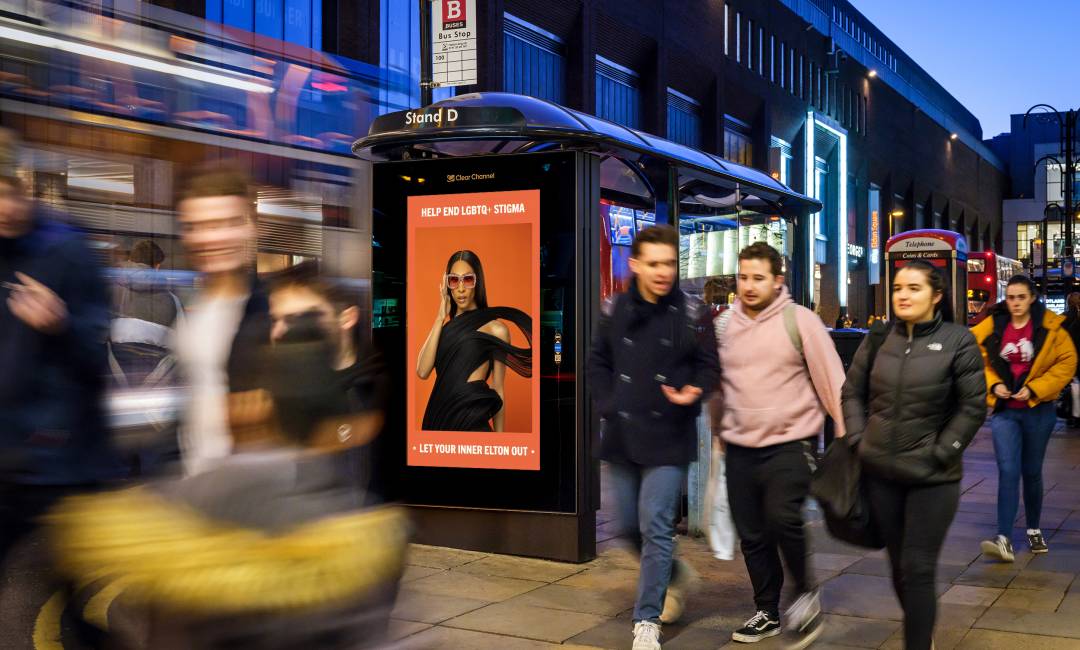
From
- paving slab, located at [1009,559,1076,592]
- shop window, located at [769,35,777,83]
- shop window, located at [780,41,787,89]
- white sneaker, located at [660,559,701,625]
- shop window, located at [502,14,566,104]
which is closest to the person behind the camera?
white sneaker, located at [660,559,701,625]

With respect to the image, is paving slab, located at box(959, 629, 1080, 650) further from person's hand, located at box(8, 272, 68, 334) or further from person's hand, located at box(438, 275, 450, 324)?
person's hand, located at box(8, 272, 68, 334)

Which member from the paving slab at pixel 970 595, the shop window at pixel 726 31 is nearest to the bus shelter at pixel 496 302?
the paving slab at pixel 970 595

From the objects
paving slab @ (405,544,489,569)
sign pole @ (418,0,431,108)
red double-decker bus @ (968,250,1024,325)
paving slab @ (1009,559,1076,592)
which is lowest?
paving slab @ (1009,559,1076,592)

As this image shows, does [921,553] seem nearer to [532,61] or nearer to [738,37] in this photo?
[532,61]

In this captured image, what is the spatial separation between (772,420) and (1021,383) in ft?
10.2

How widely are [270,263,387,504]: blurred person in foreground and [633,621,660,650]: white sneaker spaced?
2.23 m

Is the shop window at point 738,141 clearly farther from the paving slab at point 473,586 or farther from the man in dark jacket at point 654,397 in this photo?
the man in dark jacket at point 654,397

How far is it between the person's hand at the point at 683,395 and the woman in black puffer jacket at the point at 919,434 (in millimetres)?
768

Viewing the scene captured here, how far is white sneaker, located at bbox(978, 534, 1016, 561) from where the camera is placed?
7607 mm

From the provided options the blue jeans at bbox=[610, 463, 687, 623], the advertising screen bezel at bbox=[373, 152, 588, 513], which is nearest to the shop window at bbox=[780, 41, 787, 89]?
the advertising screen bezel at bbox=[373, 152, 588, 513]

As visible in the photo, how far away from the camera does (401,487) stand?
790 cm

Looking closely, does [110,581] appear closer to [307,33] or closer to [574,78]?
[307,33]

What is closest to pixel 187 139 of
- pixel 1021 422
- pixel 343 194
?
pixel 343 194

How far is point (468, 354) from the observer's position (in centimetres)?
767
